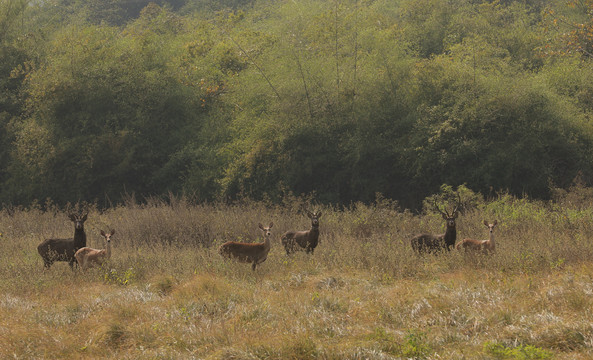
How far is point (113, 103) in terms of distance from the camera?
22.4 m

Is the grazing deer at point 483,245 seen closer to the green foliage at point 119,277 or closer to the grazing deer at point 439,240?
the grazing deer at point 439,240

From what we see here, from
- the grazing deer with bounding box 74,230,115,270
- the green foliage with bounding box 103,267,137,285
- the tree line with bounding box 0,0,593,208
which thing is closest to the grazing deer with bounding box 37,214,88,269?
the grazing deer with bounding box 74,230,115,270

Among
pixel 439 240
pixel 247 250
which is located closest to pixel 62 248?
pixel 247 250

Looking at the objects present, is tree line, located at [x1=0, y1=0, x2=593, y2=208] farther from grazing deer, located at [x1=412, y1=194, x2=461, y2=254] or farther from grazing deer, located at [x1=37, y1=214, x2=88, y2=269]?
grazing deer, located at [x1=37, y1=214, x2=88, y2=269]

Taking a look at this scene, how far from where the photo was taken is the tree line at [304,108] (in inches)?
681

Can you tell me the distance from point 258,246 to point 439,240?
3116 millimetres

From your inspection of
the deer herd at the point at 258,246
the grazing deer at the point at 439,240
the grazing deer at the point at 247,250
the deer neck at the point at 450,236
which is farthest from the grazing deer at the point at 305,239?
the deer neck at the point at 450,236

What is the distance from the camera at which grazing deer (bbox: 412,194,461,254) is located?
10.1 meters

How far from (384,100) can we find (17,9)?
17.8 meters

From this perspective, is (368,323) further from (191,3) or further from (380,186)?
(191,3)

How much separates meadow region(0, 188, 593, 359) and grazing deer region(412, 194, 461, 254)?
255 millimetres

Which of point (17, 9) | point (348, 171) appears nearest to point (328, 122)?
point (348, 171)

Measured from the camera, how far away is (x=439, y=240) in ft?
33.8

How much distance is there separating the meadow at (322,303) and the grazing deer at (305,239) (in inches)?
8.2
